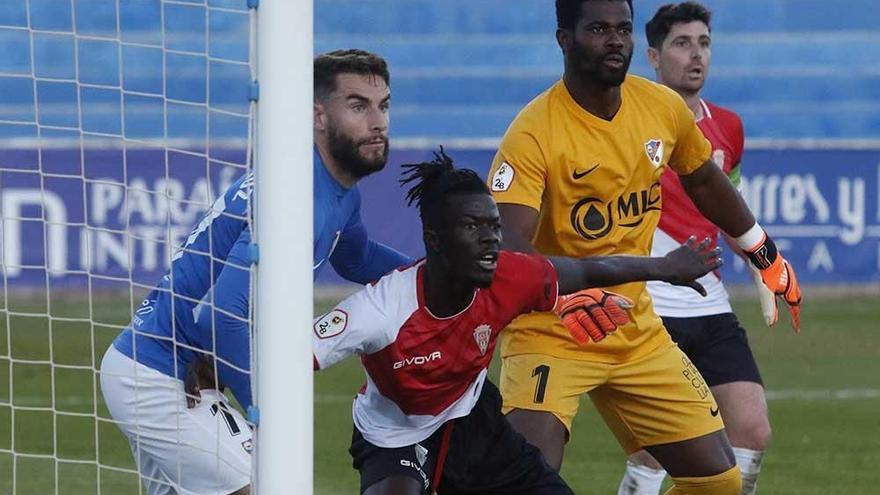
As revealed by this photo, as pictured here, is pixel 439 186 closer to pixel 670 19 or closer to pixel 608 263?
pixel 608 263

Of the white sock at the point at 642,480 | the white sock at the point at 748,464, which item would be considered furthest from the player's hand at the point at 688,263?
the white sock at the point at 642,480

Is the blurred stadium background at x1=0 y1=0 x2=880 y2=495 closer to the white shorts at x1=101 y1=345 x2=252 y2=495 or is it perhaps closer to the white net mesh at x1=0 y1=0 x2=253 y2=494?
the white net mesh at x1=0 y1=0 x2=253 y2=494

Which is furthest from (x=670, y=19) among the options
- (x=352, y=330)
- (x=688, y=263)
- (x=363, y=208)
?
(x=363, y=208)

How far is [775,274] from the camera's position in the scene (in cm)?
675

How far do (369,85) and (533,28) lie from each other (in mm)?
18475

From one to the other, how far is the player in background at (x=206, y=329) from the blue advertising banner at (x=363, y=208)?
393 inches

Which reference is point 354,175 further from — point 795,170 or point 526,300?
point 795,170

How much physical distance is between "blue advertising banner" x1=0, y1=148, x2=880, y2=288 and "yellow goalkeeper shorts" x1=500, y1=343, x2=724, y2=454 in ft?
31.1

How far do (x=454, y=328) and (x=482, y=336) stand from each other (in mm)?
118

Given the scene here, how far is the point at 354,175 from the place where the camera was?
5.59m

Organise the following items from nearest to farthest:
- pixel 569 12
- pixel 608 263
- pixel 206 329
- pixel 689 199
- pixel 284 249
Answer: pixel 284 249 → pixel 206 329 → pixel 608 263 → pixel 569 12 → pixel 689 199

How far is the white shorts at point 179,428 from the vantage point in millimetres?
5449

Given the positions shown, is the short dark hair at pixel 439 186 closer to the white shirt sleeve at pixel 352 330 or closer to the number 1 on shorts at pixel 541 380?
the white shirt sleeve at pixel 352 330

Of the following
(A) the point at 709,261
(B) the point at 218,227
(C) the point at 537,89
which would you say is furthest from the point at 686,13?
(C) the point at 537,89
